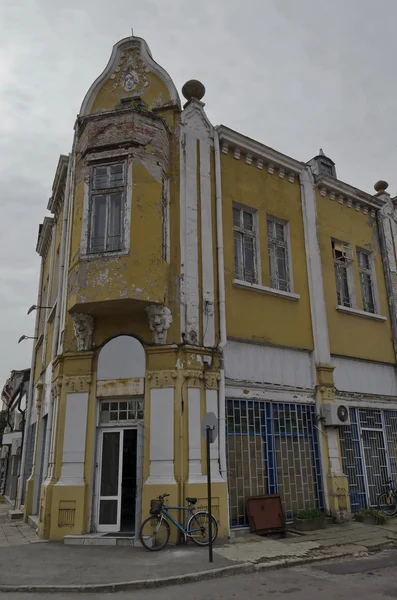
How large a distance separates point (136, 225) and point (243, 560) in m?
7.03

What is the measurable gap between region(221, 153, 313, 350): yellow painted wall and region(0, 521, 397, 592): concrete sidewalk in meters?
4.72

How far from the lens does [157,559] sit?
28.1 ft

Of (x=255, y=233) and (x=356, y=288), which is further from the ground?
(x=255, y=233)

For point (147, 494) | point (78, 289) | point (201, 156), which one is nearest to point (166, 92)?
point (201, 156)

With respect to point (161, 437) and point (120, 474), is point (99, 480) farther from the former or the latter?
point (161, 437)

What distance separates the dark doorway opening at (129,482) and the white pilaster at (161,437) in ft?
2.09

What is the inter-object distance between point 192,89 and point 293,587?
11567 millimetres

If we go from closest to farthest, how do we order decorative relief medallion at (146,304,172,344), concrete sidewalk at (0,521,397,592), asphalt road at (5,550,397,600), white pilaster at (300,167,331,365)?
1. asphalt road at (5,550,397,600)
2. concrete sidewalk at (0,521,397,592)
3. decorative relief medallion at (146,304,172,344)
4. white pilaster at (300,167,331,365)

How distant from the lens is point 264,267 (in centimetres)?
1350

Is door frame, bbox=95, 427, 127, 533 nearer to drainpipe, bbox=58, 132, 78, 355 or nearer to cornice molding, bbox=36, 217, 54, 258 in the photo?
drainpipe, bbox=58, 132, 78, 355

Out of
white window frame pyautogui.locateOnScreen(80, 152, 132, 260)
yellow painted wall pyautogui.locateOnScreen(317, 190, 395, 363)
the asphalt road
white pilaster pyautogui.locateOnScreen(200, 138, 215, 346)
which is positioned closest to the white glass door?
white pilaster pyautogui.locateOnScreen(200, 138, 215, 346)

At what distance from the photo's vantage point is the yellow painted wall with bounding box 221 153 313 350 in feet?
41.2

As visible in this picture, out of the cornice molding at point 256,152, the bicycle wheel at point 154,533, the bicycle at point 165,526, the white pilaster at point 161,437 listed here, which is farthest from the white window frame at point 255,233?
the bicycle wheel at point 154,533

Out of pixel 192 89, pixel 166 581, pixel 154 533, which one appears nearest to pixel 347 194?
pixel 192 89
